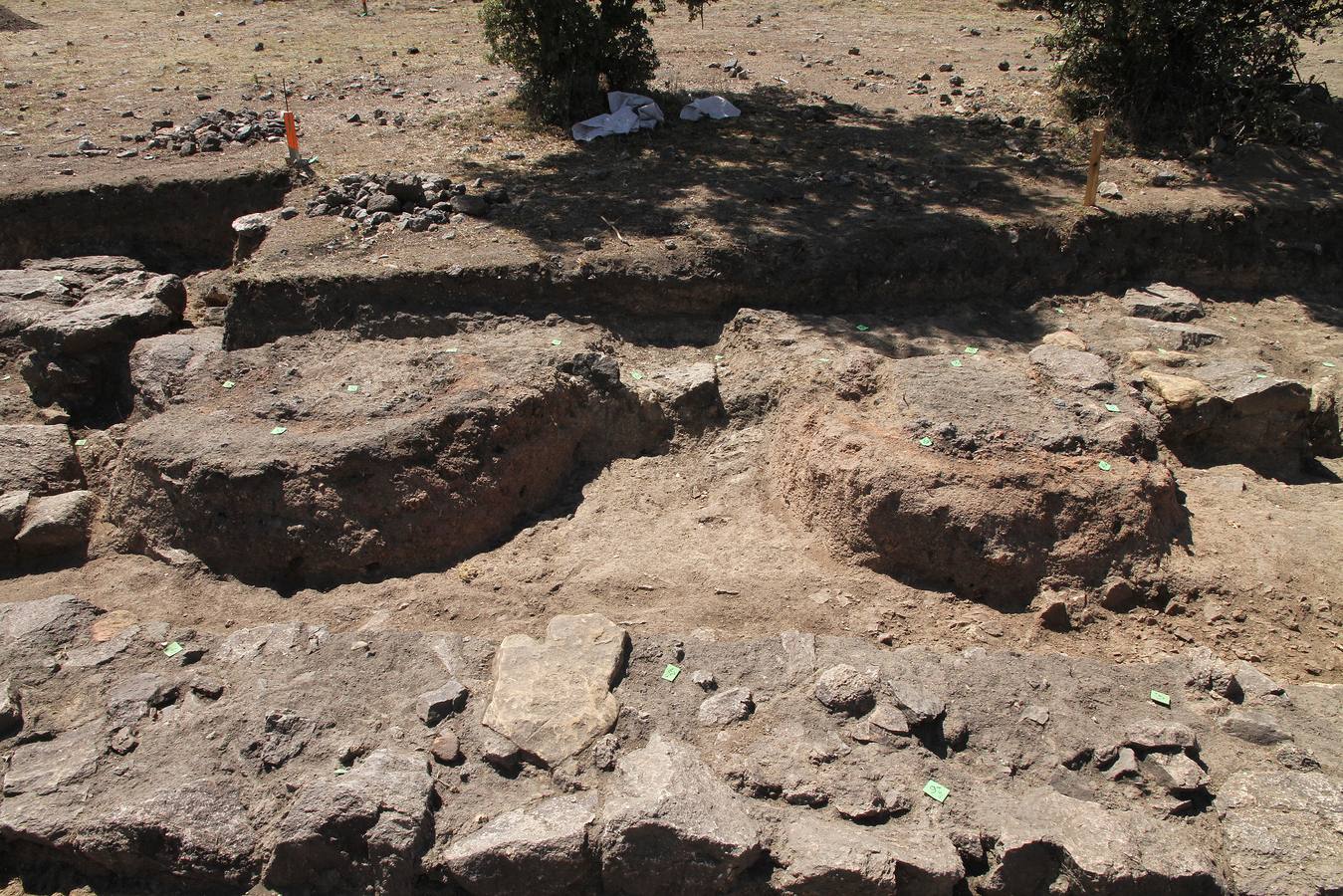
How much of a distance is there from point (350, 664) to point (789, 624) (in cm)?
184

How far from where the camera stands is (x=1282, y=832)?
10.5ft

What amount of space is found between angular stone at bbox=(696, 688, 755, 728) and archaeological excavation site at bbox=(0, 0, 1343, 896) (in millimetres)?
42

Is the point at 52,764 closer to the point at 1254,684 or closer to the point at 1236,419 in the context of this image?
the point at 1254,684

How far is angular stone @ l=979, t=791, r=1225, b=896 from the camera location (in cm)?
309

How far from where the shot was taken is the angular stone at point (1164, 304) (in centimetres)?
629

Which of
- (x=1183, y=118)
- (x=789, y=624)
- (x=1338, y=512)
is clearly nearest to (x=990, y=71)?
(x=1183, y=118)

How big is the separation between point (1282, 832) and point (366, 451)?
410cm

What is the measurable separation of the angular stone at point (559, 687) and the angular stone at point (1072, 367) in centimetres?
281

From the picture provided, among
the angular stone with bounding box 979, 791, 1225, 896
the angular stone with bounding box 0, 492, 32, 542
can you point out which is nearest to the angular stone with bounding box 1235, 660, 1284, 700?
the angular stone with bounding box 979, 791, 1225, 896

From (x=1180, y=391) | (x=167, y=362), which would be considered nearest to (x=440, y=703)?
(x=167, y=362)

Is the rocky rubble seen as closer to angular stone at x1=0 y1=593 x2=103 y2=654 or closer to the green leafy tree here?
angular stone at x1=0 y1=593 x2=103 y2=654

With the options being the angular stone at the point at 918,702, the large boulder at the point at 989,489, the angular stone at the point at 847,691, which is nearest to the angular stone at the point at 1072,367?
the large boulder at the point at 989,489

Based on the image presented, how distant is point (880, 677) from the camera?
3.71 m

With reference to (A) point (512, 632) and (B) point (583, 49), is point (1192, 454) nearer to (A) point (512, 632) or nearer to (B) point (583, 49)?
(A) point (512, 632)
